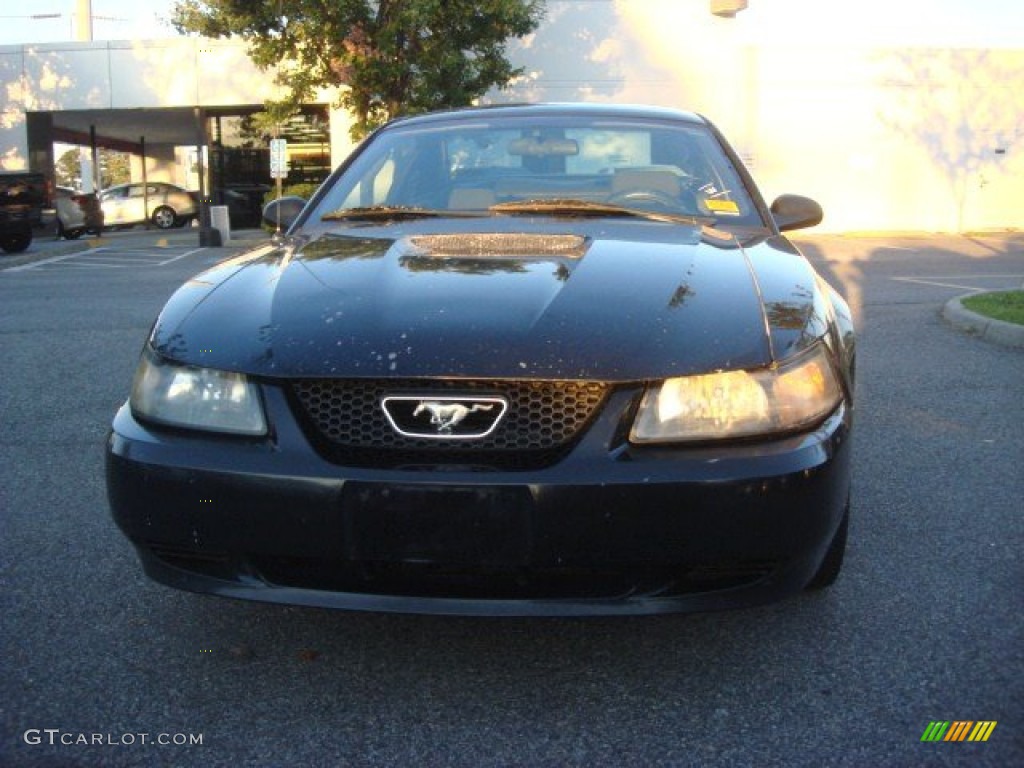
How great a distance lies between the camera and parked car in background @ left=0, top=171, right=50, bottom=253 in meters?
19.4

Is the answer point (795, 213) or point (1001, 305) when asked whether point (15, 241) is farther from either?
point (795, 213)

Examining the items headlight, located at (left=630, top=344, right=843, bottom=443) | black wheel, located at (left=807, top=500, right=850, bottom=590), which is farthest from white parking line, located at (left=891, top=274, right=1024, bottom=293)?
headlight, located at (left=630, top=344, right=843, bottom=443)

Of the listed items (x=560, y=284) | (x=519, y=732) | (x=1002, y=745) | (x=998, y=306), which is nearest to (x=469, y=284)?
(x=560, y=284)

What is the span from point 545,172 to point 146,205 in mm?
31524

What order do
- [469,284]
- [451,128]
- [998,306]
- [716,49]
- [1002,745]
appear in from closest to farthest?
[1002,745] < [469,284] < [451,128] < [998,306] < [716,49]

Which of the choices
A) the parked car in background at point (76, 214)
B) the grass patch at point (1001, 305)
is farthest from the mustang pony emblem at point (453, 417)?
the parked car in background at point (76, 214)

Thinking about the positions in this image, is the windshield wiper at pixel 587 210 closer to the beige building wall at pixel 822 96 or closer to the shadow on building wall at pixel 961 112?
the beige building wall at pixel 822 96

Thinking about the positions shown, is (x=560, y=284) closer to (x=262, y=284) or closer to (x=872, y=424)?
(x=262, y=284)

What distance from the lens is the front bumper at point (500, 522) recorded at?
2316mm

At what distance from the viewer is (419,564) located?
7.80 feet

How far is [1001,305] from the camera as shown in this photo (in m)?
9.06

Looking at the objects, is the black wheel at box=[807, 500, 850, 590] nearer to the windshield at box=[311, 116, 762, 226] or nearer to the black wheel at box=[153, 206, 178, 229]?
the windshield at box=[311, 116, 762, 226]

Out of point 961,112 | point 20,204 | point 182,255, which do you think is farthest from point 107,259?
point 961,112

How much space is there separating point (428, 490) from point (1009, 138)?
28.8m
